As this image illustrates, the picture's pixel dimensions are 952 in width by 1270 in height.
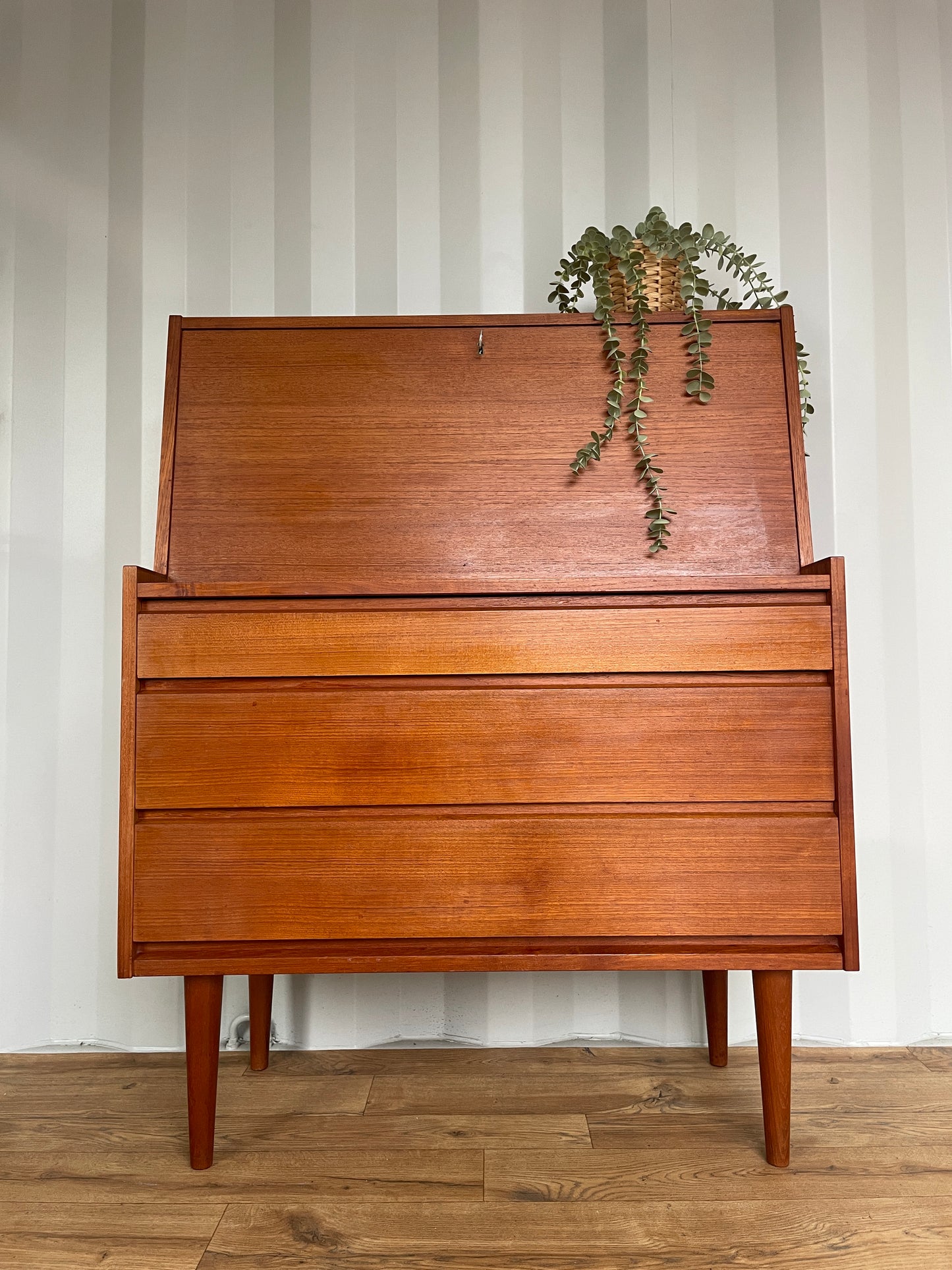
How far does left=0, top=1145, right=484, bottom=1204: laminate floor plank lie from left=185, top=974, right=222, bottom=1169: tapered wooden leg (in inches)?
1.9

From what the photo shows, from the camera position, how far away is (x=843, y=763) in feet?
3.77

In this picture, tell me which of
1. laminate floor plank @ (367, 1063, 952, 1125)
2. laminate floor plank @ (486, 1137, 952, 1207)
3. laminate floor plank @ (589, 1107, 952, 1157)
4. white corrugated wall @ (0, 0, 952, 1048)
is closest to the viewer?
laminate floor plank @ (486, 1137, 952, 1207)

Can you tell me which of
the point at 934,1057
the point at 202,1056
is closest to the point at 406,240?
the point at 202,1056

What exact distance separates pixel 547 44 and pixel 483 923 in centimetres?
179

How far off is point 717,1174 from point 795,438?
3.64 ft

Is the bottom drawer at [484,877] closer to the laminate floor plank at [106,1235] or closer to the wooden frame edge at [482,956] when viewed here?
the wooden frame edge at [482,956]

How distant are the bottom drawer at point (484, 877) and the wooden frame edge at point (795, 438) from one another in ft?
1.42

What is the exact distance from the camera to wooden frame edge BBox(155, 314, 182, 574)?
4.27ft

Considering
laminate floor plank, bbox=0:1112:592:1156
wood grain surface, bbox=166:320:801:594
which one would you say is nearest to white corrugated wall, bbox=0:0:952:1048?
laminate floor plank, bbox=0:1112:592:1156

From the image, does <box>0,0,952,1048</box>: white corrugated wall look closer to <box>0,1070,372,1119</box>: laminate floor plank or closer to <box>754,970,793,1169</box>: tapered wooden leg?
<box>0,1070,372,1119</box>: laminate floor plank

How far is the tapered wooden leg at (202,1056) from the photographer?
117 cm

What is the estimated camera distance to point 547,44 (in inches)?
69.4

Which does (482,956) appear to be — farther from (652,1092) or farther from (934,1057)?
(934,1057)

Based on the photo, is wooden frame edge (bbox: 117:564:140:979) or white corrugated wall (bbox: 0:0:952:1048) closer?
wooden frame edge (bbox: 117:564:140:979)
